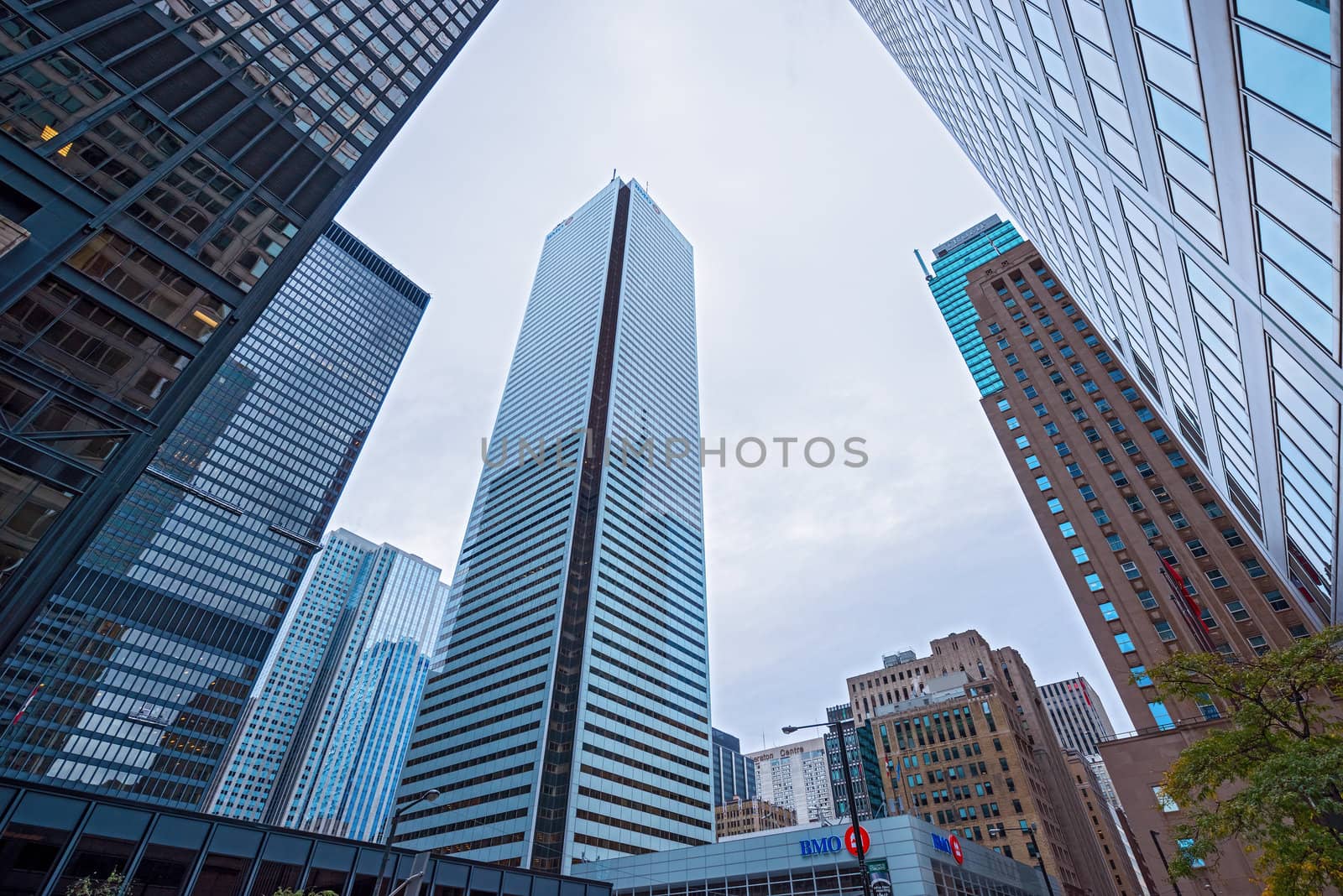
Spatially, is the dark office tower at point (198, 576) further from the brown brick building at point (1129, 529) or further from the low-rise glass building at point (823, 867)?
the brown brick building at point (1129, 529)

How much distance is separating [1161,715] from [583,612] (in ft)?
241

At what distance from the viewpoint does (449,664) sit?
11400 cm

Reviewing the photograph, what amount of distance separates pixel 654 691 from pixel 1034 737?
68.0 meters

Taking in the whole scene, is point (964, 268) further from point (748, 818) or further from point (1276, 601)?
point (748, 818)

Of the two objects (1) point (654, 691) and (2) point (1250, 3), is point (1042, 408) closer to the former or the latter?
(1) point (654, 691)

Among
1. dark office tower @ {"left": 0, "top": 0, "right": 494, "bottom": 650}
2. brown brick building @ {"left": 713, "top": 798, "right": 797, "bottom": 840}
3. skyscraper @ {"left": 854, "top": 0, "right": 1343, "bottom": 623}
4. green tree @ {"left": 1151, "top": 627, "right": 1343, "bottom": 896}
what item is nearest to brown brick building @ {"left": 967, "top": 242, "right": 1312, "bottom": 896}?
skyscraper @ {"left": 854, "top": 0, "right": 1343, "bottom": 623}

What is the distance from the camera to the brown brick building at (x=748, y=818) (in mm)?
155000

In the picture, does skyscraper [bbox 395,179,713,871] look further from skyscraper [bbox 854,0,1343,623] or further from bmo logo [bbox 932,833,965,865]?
skyscraper [bbox 854,0,1343,623]

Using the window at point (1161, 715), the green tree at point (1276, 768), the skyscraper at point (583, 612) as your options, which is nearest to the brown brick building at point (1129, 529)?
the window at point (1161, 715)

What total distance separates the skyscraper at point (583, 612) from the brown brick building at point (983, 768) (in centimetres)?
3418

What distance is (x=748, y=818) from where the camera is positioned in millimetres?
156000

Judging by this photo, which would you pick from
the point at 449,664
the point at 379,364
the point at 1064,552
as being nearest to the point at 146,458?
the point at 1064,552

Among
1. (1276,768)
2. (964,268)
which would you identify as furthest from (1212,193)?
(964,268)

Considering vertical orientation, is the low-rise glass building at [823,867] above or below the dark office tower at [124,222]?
below
